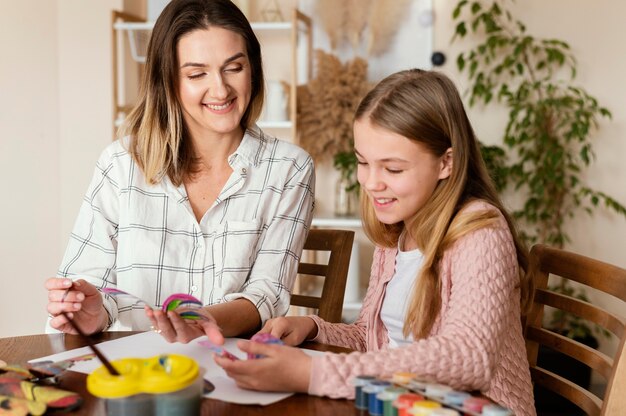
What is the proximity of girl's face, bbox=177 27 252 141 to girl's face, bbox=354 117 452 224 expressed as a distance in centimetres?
42

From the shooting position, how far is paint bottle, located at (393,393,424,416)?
0.90 m

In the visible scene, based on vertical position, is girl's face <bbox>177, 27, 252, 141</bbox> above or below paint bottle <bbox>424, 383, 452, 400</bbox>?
above

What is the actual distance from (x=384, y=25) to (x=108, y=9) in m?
1.33

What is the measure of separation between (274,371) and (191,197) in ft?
2.75

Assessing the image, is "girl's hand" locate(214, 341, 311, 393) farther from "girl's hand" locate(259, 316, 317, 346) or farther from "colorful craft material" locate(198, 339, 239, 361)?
"girl's hand" locate(259, 316, 317, 346)

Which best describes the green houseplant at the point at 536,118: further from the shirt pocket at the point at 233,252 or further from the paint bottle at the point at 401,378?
the paint bottle at the point at 401,378

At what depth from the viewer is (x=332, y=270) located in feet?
5.97

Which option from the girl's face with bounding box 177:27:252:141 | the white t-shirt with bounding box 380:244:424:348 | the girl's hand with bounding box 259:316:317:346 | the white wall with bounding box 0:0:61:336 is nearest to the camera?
the girl's hand with bounding box 259:316:317:346

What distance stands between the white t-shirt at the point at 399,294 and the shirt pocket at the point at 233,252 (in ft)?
1.19

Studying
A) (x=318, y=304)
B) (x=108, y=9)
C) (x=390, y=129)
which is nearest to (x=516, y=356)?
(x=390, y=129)

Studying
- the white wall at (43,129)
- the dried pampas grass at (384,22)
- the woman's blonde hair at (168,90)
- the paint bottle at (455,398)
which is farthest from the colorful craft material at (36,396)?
the dried pampas grass at (384,22)

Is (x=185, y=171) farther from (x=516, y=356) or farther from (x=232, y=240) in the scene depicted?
(x=516, y=356)

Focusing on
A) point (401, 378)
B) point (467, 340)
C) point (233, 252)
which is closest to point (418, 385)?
point (401, 378)

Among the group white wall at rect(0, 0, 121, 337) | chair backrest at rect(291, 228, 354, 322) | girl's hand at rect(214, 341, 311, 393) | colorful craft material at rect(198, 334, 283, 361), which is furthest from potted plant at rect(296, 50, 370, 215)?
girl's hand at rect(214, 341, 311, 393)
